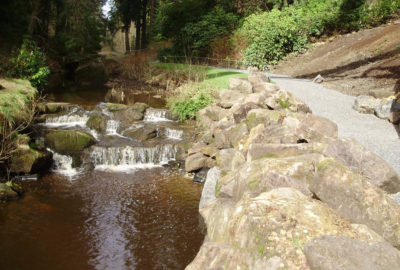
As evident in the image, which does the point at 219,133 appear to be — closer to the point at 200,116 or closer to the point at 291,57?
the point at 200,116

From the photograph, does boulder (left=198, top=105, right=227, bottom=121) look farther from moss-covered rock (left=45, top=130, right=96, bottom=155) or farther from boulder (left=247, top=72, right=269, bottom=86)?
moss-covered rock (left=45, top=130, right=96, bottom=155)

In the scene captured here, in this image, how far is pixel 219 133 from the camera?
33.3ft

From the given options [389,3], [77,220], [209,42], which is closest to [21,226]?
[77,220]

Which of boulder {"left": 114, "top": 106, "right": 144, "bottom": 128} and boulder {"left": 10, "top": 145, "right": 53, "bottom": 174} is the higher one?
boulder {"left": 114, "top": 106, "right": 144, "bottom": 128}

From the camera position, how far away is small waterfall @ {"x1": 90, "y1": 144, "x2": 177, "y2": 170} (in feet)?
34.7

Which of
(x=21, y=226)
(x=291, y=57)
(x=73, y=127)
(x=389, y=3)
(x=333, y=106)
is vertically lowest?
(x=21, y=226)

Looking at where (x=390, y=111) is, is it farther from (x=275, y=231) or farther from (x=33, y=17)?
(x=33, y=17)

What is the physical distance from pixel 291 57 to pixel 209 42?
657 cm

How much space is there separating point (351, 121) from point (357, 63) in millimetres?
8158

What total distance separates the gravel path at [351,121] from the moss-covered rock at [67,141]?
292 inches

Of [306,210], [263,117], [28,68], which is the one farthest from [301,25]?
[306,210]

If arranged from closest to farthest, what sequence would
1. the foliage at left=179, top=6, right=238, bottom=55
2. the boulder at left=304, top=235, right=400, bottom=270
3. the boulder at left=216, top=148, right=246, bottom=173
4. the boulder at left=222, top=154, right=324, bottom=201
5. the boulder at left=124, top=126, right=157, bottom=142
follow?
the boulder at left=304, top=235, right=400, bottom=270, the boulder at left=222, top=154, right=324, bottom=201, the boulder at left=216, top=148, right=246, bottom=173, the boulder at left=124, top=126, right=157, bottom=142, the foliage at left=179, top=6, right=238, bottom=55

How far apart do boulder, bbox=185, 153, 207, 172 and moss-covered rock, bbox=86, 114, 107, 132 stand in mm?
4315

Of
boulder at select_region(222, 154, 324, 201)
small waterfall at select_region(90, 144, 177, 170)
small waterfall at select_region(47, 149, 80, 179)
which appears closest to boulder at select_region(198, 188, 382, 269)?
boulder at select_region(222, 154, 324, 201)
